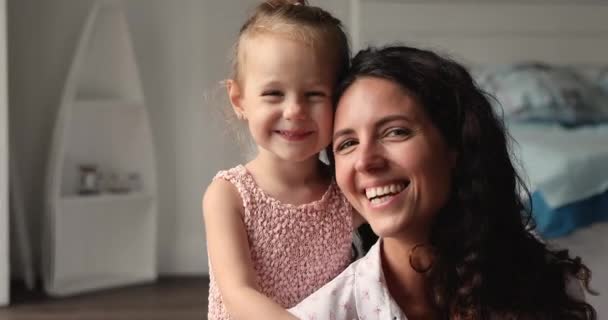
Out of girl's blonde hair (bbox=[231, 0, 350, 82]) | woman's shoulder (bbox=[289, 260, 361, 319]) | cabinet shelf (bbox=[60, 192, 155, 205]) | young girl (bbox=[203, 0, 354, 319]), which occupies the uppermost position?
girl's blonde hair (bbox=[231, 0, 350, 82])

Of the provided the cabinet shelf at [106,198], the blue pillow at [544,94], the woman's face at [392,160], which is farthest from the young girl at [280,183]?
the cabinet shelf at [106,198]

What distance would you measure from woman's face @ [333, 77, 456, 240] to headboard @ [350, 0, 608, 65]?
2326 millimetres

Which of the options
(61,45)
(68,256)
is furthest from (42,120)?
(68,256)

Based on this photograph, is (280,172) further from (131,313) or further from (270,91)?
(131,313)

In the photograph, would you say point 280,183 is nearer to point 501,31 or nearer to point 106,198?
point 106,198

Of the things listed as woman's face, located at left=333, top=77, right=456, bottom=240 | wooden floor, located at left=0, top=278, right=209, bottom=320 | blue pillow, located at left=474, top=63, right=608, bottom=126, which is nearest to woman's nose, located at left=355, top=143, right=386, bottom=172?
woman's face, located at left=333, top=77, right=456, bottom=240

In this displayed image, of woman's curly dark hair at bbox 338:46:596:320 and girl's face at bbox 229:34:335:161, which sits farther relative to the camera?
girl's face at bbox 229:34:335:161

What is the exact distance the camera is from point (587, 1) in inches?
137

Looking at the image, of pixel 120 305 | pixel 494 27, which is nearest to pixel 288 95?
pixel 120 305

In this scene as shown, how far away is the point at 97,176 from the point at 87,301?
1.82 feet

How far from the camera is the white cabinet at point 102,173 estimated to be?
3.15 meters

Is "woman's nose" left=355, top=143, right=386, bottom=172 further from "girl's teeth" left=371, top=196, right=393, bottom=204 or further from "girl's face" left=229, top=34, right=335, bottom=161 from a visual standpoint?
"girl's face" left=229, top=34, right=335, bottom=161

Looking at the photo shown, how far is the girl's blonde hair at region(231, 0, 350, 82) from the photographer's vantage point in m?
1.19

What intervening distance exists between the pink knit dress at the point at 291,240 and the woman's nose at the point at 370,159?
287 mm
